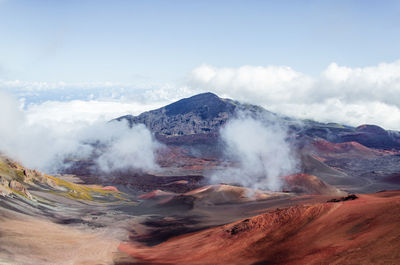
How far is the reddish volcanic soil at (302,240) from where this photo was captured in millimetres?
25609

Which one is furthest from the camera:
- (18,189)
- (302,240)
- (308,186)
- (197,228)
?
(308,186)

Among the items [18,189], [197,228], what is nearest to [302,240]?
[197,228]

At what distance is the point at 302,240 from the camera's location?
33.7 m

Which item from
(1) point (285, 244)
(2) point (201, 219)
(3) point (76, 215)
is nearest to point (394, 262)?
(1) point (285, 244)

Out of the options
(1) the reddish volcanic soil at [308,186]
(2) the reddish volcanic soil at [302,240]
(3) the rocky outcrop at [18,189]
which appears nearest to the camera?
(2) the reddish volcanic soil at [302,240]

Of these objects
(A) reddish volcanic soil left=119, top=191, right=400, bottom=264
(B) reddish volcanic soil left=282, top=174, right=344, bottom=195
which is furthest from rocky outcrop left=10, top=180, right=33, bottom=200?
(B) reddish volcanic soil left=282, top=174, right=344, bottom=195

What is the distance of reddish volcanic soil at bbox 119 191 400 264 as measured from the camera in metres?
25.6

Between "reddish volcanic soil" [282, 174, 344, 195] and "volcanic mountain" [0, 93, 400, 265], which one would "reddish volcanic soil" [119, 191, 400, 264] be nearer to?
"volcanic mountain" [0, 93, 400, 265]

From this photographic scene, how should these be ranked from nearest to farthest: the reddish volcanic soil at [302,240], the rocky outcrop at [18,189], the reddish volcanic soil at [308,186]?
1. the reddish volcanic soil at [302,240]
2. the rocky outcrop at [18,189]
3. the reddish volcanic soil at [308,186]

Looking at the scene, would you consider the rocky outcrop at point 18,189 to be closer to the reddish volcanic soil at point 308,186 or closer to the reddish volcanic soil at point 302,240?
the reddish volcanic soil at point 302,240

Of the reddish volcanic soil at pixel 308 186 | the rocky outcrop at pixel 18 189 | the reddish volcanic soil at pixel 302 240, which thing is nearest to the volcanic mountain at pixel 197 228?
the reddish volcanic soil at pixel 302 240

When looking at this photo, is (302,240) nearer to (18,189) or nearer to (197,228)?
(197,228)

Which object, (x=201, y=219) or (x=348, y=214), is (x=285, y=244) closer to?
(x=348, y=214)

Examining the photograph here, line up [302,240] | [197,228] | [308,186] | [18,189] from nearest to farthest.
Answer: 1. [302,240]
2. [197,228]
3. [18,189]
4. [308,186]
